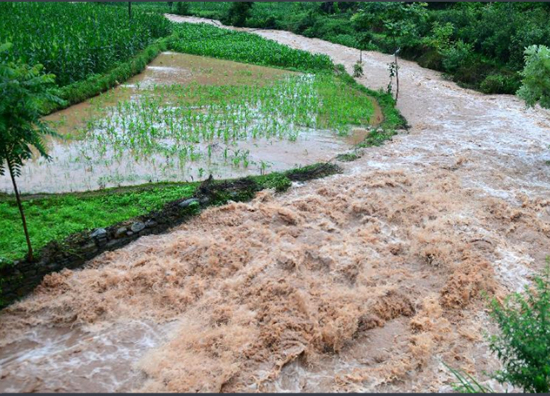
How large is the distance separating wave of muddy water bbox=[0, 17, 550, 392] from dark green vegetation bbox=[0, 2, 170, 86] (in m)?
6.63

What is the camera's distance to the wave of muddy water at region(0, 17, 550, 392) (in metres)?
5.59

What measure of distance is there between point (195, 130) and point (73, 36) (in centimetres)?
827

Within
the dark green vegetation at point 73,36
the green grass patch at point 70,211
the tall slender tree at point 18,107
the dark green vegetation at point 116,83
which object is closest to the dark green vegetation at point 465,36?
the dark green vegetation at point 116,83

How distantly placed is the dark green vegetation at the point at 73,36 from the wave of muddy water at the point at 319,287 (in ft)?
21.8

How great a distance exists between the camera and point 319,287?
22.7 feet

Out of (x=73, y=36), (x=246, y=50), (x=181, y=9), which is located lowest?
(x=246, y=50)

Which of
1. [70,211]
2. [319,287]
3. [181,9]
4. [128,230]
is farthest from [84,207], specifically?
[181,9]

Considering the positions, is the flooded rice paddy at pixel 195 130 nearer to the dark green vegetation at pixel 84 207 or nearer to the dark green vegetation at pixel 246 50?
the dark green vegetation at pixel 84 207

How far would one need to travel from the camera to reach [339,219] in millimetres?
8703

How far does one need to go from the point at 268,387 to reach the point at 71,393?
2137 millimetres

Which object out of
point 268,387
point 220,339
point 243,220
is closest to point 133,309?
point 220,339

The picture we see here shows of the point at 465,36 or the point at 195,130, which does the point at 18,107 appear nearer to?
the point at 195,130

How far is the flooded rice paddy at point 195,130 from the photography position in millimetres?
9781

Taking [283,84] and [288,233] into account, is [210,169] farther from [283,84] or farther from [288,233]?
[283,84]
